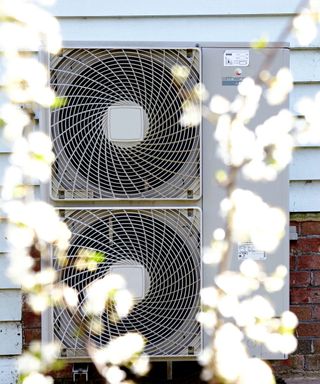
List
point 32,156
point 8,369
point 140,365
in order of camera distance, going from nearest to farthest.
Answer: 1. point 32,156
2. point 140,365
3. point 8,369

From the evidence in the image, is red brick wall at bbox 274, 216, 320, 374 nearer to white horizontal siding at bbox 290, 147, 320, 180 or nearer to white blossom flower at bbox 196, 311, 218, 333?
white horizontal siding at bbox 290, 147, 320, 180

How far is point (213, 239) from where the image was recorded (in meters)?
2.09

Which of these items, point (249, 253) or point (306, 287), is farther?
point (306, 287)

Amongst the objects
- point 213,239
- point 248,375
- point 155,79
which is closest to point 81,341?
point 213,239

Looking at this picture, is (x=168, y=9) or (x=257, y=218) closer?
(x=257, y=218)

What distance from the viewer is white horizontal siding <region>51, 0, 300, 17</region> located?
270 cm

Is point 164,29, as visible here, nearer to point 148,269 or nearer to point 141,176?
point 141,176

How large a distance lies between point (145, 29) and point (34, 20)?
1299mm

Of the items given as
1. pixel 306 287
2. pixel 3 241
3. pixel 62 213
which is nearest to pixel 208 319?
pixel 62 213

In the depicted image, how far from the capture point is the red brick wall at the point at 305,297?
2.80 meters

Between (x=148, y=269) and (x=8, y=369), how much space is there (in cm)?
116

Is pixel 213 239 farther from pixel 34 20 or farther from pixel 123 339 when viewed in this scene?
pixel 34 20

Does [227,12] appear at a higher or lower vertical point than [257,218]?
higher

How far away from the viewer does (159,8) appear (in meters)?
2.70
